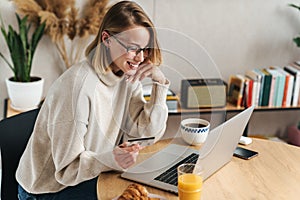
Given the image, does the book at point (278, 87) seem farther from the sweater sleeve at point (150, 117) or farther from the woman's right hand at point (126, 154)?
the woman's right hand at point (126, 154)

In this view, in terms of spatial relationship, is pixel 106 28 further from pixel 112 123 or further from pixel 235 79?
pixel 235 79

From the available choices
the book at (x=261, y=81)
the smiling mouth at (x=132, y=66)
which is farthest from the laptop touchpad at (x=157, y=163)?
the book at (x=261, y=81)

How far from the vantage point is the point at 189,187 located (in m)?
1.40

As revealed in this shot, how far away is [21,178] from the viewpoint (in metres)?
1.75

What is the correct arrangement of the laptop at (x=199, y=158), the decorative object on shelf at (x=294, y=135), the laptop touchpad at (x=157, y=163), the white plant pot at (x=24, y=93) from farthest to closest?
the decorative object on shelf at (x=294, y=135), the white plant pot at (x=24, y=93), the laptop touchpad at (x=157, y=163), the laptop at (x=199, y=158)

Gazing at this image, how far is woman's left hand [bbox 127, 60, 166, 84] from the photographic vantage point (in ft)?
5.16

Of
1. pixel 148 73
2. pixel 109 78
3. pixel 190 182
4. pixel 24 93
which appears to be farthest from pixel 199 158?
pixel 24 93

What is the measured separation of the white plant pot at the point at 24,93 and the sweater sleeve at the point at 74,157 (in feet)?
3.90

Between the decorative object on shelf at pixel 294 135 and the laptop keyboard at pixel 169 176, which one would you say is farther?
the decorative object on shelf at pixel 294 135

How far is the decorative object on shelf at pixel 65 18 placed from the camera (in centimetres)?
276

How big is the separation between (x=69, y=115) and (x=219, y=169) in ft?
1.75

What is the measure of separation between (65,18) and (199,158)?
1.66 m

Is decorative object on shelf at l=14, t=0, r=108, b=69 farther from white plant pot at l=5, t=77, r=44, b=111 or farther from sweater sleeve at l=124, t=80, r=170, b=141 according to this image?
sweater sleeve at l=124, t=80, r=170, b=141

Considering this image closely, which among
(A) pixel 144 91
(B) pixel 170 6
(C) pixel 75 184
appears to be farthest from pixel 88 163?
(B) pixel 170 6
